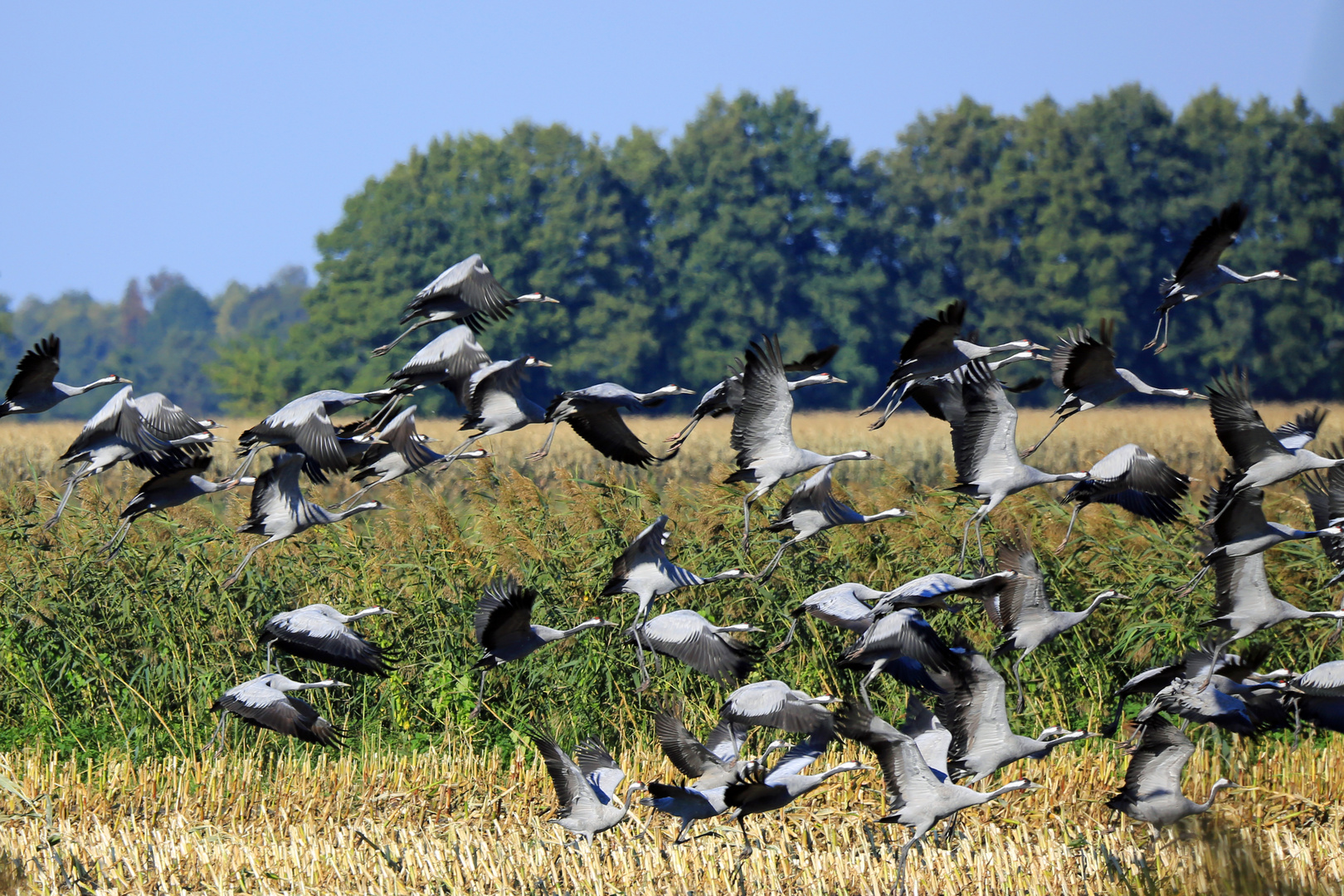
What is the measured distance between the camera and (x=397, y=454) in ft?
22.6

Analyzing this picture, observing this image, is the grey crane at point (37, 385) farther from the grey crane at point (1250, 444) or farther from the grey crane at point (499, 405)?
the grey crane at point (1250, 444)

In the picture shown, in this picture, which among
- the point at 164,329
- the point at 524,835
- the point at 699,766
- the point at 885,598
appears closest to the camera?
the point at 885,598

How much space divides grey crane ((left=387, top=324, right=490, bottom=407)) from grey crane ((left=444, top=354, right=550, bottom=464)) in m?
0.08

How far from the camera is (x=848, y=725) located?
6.35 meters

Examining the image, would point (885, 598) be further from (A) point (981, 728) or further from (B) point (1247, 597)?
(B) point (1247, 597)

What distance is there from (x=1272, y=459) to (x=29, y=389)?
19.8ft

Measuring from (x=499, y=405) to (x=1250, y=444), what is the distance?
355cm

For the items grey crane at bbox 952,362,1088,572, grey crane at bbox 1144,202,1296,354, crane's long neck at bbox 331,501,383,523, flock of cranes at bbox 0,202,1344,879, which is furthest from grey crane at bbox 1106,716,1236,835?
crane's long neck at bbox 331,501,383,523

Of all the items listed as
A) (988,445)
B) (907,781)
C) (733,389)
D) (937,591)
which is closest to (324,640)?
(733,389)

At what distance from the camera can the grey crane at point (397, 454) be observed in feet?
21.9

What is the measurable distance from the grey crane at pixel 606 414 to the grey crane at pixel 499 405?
15 cm

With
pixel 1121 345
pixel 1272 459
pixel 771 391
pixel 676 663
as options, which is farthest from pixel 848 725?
pixel 1121 345

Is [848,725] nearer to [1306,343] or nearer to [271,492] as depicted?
[271,492]

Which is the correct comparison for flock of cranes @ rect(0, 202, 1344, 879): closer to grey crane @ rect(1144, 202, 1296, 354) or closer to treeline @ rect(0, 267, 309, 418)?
grey crane @ rect(1144, 202, 1296, 354)
